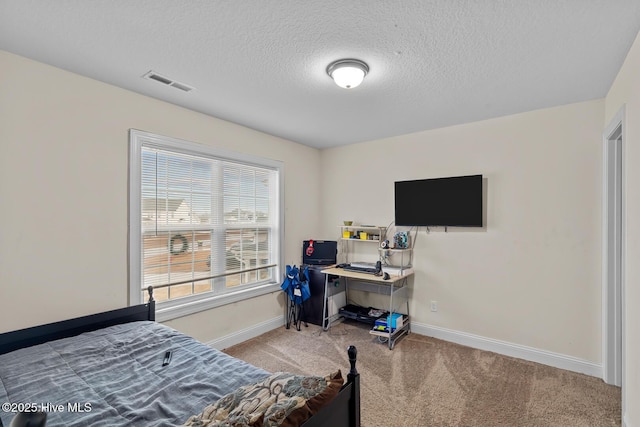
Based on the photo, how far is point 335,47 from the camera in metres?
1.97

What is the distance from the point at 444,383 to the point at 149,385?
91.6 inches

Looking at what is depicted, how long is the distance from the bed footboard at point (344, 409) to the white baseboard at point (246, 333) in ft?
7.49

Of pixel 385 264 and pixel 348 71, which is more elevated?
pixel 348 71

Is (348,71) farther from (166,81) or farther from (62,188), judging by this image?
(62,188)

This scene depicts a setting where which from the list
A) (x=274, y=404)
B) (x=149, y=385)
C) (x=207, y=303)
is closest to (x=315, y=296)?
(x=207, y=303)

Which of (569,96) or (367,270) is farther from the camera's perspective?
(367,270)

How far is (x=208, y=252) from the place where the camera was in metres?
3.36

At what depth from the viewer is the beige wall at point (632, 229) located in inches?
70.5

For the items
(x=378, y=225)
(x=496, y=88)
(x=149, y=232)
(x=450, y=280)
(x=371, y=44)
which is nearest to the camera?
(x=371, y=44)

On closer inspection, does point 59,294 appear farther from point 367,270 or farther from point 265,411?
point 367,270

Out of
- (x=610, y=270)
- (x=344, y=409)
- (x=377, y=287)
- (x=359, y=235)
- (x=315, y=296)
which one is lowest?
(x=315, y=296)

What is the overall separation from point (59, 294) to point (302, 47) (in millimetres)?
2434

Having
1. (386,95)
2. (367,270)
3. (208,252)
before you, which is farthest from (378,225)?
(208,252)

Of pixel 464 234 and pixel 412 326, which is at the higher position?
pixel 464 234
